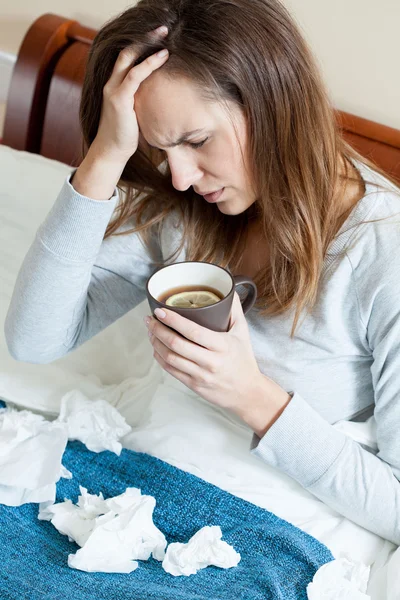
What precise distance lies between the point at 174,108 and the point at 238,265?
1.04ft

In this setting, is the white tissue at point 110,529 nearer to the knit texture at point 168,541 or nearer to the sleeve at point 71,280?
the knit texture at point 168,541

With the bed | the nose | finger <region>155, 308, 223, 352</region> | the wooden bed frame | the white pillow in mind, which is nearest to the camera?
finger <region>155, 308, 223, 352</region>

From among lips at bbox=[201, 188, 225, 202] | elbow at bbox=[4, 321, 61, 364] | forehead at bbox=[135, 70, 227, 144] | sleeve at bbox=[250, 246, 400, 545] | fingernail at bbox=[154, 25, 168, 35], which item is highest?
fingernail at bbox=[154, 25, 168, 35]

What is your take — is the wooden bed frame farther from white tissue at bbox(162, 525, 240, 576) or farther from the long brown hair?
white tissue at bbox(162, 525, 240, 576)

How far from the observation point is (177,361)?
87cm

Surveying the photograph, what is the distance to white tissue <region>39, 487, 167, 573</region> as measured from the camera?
897 millimetres

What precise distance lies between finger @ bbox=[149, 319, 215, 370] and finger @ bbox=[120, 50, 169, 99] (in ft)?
0.94

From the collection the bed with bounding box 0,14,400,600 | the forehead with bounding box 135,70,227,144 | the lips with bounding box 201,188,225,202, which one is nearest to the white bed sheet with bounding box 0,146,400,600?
the bed with bounding box 0,14,400,600

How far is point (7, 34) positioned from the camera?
2.12 m

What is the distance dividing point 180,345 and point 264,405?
0.18 meters

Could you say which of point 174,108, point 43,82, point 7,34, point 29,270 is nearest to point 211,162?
point 174,108

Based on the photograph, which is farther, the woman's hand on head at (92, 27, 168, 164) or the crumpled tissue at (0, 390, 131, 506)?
the crumpled tissue at (0, 390, 131, 506)

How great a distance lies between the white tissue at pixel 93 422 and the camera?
1.11 metres

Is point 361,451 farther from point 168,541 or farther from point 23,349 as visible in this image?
point 23,349
